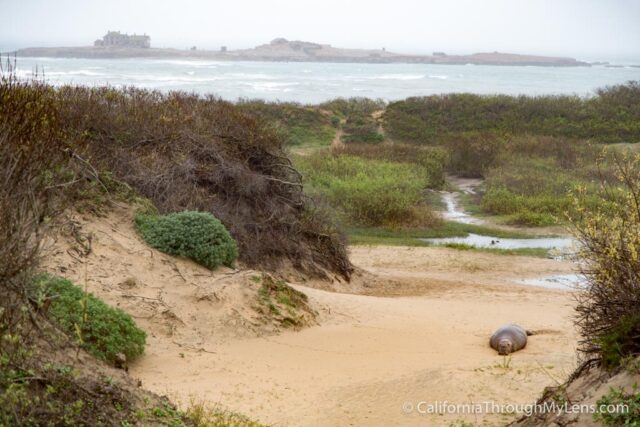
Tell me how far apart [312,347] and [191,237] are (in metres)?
3.08

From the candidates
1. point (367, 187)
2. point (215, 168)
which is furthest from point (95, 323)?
point (367, 187)

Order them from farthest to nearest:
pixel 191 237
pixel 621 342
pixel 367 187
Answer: pixel 367 187 < pixel 191 237 < pixel 621 342

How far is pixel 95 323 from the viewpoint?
28.6ft

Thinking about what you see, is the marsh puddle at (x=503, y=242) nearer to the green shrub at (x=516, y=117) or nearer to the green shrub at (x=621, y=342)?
the green shrub at (x=621, y=342)

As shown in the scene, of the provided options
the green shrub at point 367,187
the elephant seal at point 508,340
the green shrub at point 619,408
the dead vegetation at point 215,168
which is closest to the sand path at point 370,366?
the elephant seal at point 508,340

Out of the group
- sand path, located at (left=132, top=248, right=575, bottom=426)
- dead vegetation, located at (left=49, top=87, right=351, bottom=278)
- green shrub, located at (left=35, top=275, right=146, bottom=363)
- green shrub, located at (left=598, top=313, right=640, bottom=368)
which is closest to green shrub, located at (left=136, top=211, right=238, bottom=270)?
→ dead vegetation, located at (left=49, top=87, right=351, bottom=278)

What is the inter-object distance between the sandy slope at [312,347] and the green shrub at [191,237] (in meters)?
0.26

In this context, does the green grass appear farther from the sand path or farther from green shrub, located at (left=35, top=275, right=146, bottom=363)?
green shrub, located at (left=35, top=275, right=146, bottom=363)

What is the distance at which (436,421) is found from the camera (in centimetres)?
820

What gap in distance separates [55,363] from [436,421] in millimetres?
3990

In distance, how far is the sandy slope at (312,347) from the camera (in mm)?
8648

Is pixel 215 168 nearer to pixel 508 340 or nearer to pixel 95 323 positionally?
pixel 508 340

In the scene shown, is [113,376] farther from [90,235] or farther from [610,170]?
[610,170]

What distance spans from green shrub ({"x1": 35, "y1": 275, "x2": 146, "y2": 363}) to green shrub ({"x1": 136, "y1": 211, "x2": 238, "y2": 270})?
3.29 m
